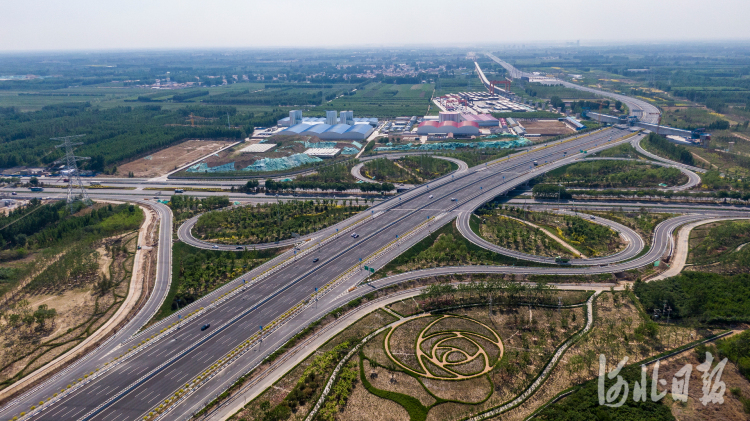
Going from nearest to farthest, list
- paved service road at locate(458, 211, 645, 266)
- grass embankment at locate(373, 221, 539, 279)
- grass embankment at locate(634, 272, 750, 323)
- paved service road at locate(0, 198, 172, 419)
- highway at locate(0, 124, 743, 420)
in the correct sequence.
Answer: paved service road at locate(0, 198, 172, 419) → highway at locate(0, 124, 743, 420) → grass embankment at locate(634, 272, 750, 323) → grass embankment at locate(373, 221, 539, 279) → paved service road at locate(458, 211, 645, 266)

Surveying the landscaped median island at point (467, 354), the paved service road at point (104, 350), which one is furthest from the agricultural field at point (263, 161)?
the landscaped median island at point (467, 354)

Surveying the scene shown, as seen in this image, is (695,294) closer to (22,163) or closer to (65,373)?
(65,373)

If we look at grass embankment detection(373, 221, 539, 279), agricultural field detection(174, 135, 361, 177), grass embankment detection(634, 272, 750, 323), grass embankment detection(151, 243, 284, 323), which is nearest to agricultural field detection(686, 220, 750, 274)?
grass embankment detection(634, 272, 750, 323)

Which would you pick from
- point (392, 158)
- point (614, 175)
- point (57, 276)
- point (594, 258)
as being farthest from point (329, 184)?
point (614, 175)

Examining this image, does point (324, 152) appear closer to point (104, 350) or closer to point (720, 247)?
point (104, 350)

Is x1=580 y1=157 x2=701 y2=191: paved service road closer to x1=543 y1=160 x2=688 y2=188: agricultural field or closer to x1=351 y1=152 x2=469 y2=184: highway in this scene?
x1=543 y1=160 x2=688 y2=188: agricultural field

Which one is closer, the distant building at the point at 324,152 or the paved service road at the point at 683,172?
the paved service road at the point at 683,172

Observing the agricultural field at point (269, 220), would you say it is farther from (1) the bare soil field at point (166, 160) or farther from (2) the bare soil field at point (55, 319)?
(1) the bare soil field at point (166, 160)
